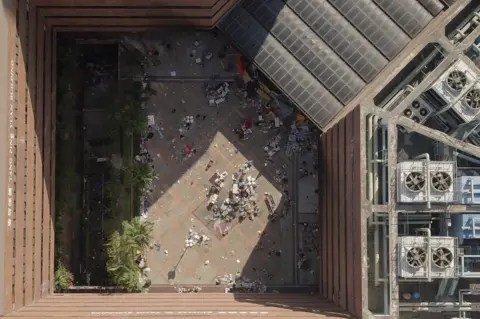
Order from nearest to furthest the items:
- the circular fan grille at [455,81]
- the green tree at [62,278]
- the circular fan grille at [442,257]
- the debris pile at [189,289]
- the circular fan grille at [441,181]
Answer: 1. the circular fan grille at [441,181]
2. the circular fan grille at [442,257]
3. the circular fan grille at [455,81]
4. the green tree at [62,278]
5. the debris pile at [189,289]

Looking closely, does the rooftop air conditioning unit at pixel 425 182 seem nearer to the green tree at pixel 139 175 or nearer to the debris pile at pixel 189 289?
the debris pile at pixel 189 289

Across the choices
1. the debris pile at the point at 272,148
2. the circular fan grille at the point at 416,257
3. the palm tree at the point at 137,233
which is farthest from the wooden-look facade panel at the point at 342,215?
the palm tree at the point at 137,233

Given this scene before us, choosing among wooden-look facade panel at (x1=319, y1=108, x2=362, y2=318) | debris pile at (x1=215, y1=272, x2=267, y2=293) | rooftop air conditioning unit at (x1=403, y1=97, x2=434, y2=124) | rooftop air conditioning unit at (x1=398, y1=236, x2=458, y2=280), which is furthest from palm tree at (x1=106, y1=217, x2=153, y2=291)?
rooftop air conditioning unit at (x1=403, y1=97, x2=434, y2=124)

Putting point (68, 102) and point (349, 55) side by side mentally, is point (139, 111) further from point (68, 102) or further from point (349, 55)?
point (349, 55)

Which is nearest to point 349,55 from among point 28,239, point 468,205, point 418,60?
point 418,60

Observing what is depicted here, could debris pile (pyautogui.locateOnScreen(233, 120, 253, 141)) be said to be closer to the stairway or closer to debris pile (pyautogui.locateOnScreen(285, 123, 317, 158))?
debris pile (pyautogui.locateOnScreen(285, 123, 317, 158))

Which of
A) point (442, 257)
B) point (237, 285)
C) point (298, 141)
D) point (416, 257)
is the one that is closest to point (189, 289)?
point (237, 285)
